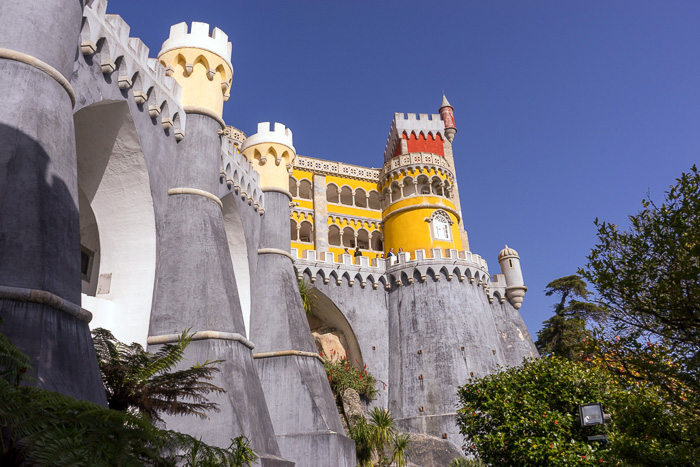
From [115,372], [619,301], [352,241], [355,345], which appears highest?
[352,241]

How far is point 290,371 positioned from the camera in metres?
17.4

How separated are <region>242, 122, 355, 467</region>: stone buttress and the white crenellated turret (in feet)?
57.6

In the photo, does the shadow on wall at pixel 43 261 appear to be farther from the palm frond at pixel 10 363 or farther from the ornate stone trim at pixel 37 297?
the palm frond at pixel 10 363

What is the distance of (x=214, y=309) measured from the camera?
13.1 metres

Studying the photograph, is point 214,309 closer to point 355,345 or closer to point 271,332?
point 271,332

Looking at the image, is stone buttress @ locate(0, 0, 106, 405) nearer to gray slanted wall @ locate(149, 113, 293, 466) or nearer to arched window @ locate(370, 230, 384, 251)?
gray slanted wall @ locate(149, 113, 293, 466)

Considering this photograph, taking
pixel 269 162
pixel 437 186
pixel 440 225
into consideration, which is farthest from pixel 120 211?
pixel 437 186

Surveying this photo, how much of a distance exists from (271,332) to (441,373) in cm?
1240

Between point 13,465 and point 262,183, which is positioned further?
point 262,183

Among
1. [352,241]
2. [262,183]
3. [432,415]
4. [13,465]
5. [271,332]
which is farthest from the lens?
[352,241]

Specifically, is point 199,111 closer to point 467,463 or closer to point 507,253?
point 467,463

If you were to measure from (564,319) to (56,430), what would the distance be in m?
35.5

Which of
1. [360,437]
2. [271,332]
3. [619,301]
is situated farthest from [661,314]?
[360,437]

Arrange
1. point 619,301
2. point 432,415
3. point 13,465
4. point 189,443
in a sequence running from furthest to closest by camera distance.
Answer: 1. point 432,415
2. point 619,301
3. point 189,443
4. point 13,465
